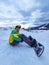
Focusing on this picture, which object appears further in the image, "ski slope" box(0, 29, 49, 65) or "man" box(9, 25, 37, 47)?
"man" box(9, 25, 37, 47)

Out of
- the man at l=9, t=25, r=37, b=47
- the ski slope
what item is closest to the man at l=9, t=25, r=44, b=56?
the man at l=9, t=25, r=37, b=47

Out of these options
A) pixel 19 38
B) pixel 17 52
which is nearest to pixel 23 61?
pixel 17 52

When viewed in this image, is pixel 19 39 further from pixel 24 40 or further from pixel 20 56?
pixel 20 56

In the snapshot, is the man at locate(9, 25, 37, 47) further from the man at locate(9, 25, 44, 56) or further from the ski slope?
the ski slope

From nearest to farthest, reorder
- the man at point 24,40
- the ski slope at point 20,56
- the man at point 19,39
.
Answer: the ski slope at point 20,56, the man at point 24,40, the man at point 19,39

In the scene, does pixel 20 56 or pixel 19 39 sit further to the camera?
pixel 19 39

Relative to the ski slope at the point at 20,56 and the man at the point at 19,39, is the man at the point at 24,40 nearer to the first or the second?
the man at the point at 19,39

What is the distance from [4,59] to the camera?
5.63 metres

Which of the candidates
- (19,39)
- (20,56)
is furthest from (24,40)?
(20,56)

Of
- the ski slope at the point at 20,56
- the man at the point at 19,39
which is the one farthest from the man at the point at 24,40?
the ski slope at the point at 20,56

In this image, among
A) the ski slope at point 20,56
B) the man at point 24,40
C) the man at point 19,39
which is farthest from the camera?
the man at point 19,39

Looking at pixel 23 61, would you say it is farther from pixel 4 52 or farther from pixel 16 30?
pixel 16 30

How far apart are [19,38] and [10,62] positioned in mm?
1542

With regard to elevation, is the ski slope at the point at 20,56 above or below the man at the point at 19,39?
below
